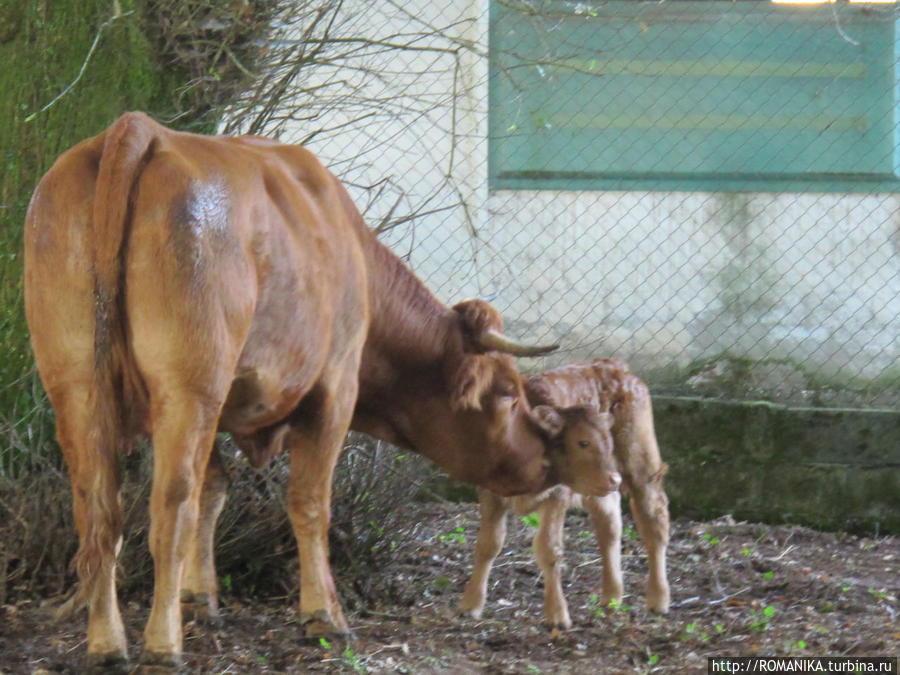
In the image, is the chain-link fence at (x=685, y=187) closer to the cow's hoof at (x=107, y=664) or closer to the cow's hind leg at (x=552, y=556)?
the cow's hind leg at (x=552, y=556)

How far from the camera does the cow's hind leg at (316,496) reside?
190 inches

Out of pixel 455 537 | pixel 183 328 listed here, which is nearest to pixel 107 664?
pixel 183 328

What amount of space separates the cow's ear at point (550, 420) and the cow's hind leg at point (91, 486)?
7.03ft

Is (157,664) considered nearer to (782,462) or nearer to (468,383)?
(468,383)

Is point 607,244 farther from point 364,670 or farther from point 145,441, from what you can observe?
point 364,670

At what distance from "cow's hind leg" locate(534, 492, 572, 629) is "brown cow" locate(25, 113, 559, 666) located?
1.10 meters

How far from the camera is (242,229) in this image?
13.7ft

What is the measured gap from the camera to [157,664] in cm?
402

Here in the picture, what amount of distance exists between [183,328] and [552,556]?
2.39 meters

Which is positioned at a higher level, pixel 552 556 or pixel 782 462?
pixel 782 462

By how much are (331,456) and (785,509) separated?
424 centimetres

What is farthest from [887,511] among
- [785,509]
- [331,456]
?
[331,456]

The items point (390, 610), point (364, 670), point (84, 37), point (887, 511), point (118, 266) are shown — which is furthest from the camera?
point (887, 511)

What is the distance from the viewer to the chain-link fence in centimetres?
830
